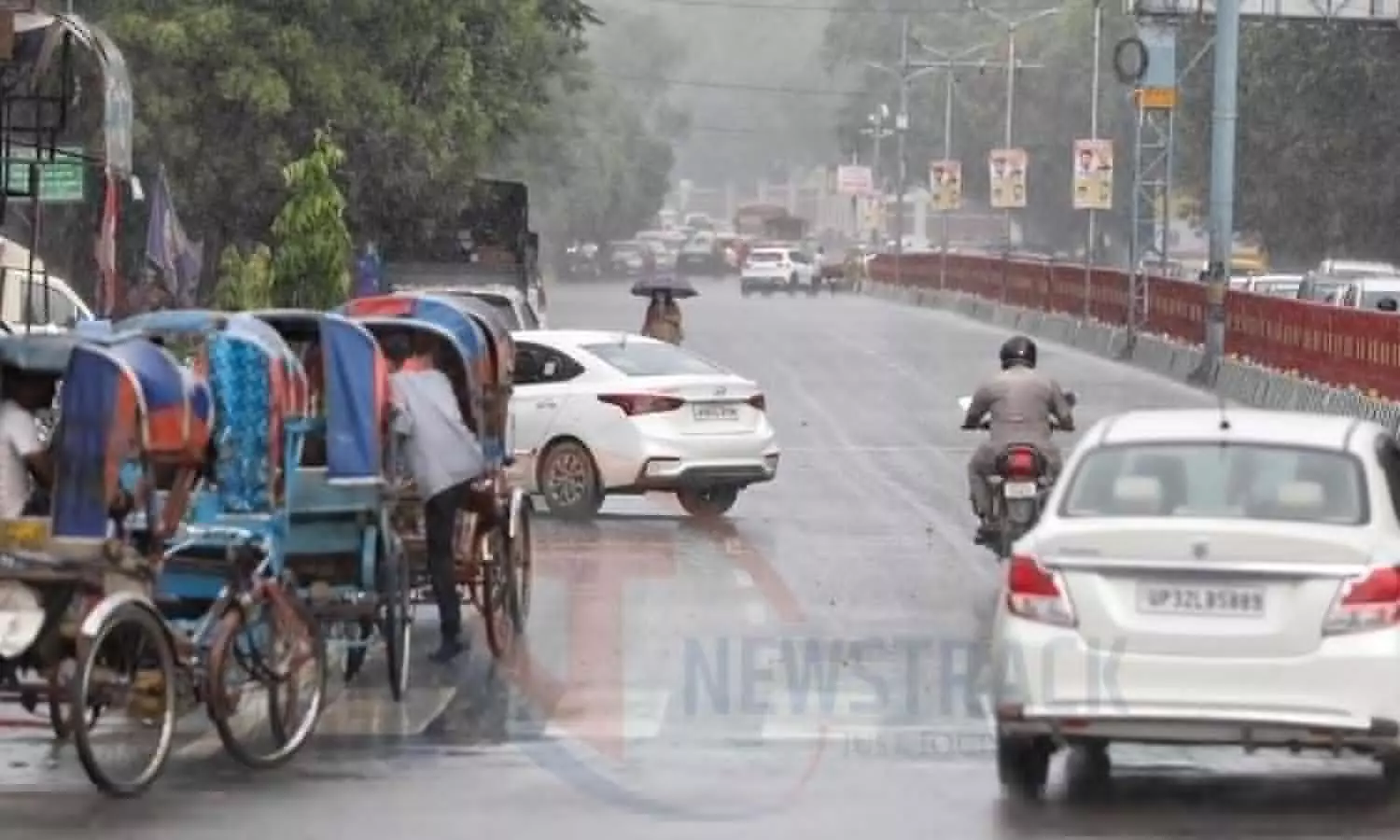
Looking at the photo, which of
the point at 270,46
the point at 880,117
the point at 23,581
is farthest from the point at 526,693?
the point at 880,117

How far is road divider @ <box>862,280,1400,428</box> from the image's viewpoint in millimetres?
35281

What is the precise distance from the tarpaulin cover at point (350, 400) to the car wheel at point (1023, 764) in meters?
3.66

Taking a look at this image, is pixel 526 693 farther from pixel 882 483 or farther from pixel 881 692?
pixel 882 483

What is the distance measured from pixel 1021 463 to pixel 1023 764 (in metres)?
6.98

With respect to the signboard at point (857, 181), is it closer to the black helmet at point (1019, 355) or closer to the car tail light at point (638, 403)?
the car tail light at point (638, 403)

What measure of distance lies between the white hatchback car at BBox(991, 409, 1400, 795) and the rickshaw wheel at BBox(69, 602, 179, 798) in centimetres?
317

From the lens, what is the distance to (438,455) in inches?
591

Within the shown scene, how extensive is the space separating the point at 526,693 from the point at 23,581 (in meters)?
3.99

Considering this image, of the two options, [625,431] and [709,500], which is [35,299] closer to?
[625,431]

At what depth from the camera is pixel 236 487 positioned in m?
13.1

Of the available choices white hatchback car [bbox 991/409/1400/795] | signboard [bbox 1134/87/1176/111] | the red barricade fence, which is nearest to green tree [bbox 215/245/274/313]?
the red barricade fence

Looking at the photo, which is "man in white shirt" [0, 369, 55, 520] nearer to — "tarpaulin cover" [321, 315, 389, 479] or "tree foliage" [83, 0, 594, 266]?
"tarpaulin cover" [321, 315, 389, 479]

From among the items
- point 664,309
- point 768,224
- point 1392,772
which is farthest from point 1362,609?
point 768,224

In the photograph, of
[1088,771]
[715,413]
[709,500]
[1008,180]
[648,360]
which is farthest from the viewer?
[1008,180]
